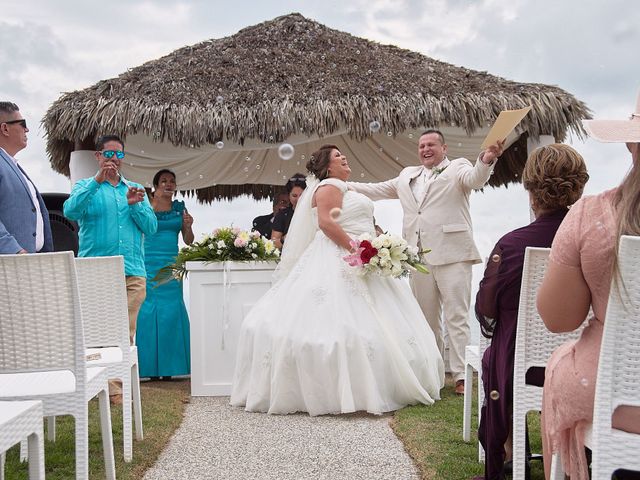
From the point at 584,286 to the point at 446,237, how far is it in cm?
439

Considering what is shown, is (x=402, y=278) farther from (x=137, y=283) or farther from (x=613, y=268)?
(x=613, y=268)

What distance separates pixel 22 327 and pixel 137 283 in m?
3.16

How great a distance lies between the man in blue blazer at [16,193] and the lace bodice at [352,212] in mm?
2245

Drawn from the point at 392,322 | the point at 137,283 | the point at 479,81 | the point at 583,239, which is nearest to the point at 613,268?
the point at 583,239

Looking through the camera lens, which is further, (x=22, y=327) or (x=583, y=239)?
(x=22, y=327)

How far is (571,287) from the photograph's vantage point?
2.09 meters

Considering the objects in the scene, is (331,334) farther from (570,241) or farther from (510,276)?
(570,241)


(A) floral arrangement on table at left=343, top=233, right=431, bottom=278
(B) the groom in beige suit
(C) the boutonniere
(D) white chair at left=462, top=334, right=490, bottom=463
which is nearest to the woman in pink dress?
(D) white chair at left=462, top=334, right=490, bottom=463

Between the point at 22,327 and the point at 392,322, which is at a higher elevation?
the point at 22,327

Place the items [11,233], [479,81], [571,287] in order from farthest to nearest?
[479,81], [11,233], [571,287]

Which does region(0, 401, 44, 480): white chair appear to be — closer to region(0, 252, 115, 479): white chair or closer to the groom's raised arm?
region(0, 252, 115, 479): white chair

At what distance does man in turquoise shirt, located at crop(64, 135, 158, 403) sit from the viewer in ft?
18.6

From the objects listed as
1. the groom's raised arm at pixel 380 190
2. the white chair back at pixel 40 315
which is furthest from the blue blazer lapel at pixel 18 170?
the groom's raised arm at pixel 380 190

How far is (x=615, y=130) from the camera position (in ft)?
6.63
